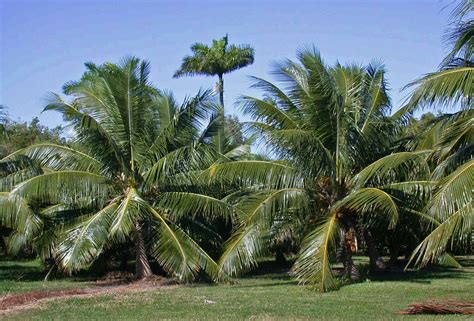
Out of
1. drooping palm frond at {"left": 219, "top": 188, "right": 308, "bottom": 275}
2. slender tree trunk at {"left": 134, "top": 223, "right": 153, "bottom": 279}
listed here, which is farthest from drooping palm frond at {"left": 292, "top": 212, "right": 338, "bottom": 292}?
slender tree trunk at {"left": 134, "top": 223, "right": 153, "bottom": 279}

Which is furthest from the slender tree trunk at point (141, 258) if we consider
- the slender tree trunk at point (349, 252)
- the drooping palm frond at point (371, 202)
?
the drooping palm frond at point (371, 202)

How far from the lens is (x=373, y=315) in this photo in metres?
11.5

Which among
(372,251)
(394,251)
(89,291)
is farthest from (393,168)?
(89,291)

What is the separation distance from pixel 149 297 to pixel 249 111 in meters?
5.97

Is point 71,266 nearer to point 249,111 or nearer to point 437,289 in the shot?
point 249,111

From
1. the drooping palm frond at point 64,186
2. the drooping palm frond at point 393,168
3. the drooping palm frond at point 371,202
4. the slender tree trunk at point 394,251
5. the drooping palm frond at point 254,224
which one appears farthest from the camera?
the slender tree trunk at point 394,251

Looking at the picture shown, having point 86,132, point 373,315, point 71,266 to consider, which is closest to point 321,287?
point 373,315

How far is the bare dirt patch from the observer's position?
13.9 m

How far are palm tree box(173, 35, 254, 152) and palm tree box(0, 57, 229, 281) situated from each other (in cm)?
2061

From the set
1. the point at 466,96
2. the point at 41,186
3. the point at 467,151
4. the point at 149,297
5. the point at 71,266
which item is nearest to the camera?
the point at 466,96

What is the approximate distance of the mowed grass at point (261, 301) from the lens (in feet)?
38.7

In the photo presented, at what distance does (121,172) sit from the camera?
64.3ft

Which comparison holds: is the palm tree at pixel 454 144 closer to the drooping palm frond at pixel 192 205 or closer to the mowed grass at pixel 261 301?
the mowed grass at pixel 261 301

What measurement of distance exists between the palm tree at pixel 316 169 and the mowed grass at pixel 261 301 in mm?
1061
